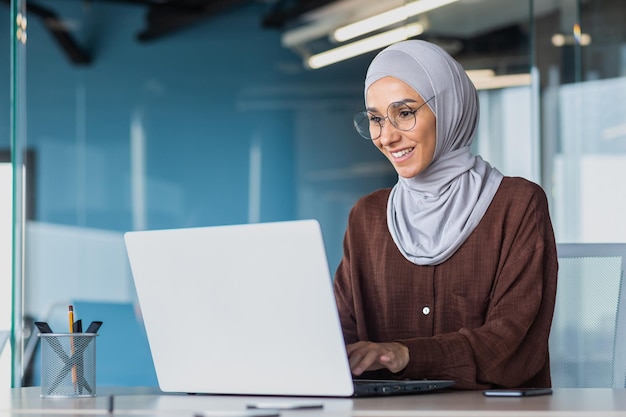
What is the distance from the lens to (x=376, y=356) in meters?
1.62

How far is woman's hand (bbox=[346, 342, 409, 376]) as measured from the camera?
1607mm

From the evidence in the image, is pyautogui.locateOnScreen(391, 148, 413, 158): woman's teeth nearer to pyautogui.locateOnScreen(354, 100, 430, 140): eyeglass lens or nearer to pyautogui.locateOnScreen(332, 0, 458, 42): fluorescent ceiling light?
pyautogui.locateOnScreen(354, 100, 430, 140): eyeglass lens

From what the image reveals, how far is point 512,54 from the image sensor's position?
4461 mm

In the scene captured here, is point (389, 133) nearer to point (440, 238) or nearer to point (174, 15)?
point (440, 238)

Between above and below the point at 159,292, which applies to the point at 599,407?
below

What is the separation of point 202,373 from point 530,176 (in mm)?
2740

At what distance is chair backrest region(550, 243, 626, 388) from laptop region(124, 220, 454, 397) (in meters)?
0.63

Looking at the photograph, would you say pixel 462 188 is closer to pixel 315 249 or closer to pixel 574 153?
pixel 315 249

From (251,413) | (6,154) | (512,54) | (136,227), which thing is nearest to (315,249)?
(251,413)

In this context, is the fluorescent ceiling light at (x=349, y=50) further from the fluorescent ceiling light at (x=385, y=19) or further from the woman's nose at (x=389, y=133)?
the woman's nose at (x=389, y=133)

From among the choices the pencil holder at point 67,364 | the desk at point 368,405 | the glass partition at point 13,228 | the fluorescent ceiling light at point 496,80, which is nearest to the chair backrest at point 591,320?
the desk at point 368,405

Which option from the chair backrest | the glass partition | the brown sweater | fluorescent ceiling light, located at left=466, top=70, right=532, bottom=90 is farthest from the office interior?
the brown sweater

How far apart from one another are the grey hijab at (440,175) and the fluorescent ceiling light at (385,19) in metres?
2.39

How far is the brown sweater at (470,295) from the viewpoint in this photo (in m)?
1.75
